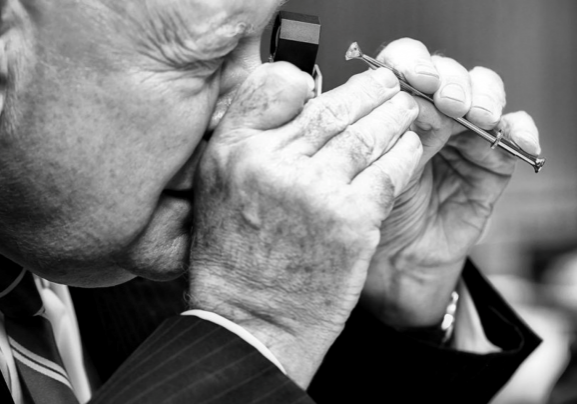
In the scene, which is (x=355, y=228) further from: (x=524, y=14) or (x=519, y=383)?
(x=524, y=14)

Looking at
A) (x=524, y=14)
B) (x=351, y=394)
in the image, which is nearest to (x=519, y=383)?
(x=351, y=394)

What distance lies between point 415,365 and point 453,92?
0.58 metres

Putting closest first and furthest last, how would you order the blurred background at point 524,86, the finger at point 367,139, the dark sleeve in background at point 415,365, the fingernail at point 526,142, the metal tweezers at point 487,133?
the finger at point 367,139 < the metal tweezers at point 487,133 < the fingernail at point 526,142 < the dark sleeve in background at point 415,365 < the blurred background at point 524,86

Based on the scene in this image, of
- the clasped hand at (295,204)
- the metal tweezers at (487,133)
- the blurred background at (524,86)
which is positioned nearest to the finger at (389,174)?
the clasped hand at (295,204)

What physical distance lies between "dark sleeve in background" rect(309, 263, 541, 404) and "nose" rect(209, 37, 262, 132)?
657 millimetres

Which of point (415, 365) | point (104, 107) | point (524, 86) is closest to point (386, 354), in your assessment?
point (415, 365)

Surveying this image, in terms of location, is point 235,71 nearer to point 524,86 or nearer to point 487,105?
point 487,105

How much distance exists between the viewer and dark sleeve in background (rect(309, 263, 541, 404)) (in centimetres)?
148

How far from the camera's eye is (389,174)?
3.45 ft

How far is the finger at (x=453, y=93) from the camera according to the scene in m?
1.23

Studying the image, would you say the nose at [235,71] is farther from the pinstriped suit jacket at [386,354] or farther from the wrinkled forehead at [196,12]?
the pinstriped suit jacket at [386,354]

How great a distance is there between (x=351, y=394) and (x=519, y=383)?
62.2 inches

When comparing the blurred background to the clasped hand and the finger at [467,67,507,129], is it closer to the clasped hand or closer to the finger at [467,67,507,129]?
the finger at [467,67,507,129]

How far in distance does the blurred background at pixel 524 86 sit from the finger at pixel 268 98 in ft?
7.18
